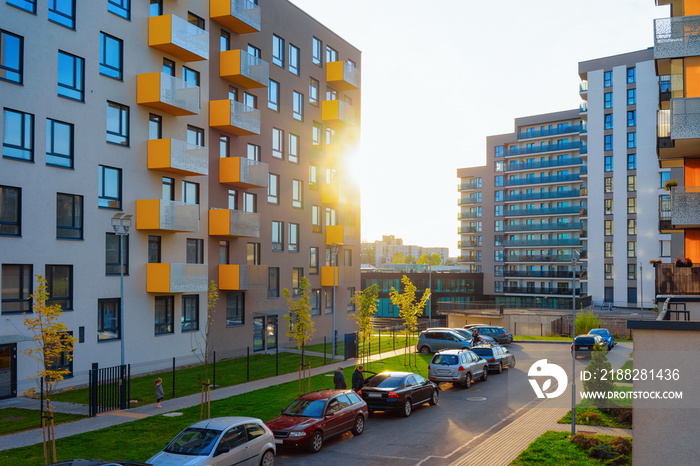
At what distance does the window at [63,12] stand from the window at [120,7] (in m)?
2.07

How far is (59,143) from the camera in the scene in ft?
84.5

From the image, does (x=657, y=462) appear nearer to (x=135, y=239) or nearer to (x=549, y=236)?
(x=135, y=239)

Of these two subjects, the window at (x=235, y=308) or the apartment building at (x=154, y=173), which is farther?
the window at (x=235, y=308)

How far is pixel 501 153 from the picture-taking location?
96125 millimetres

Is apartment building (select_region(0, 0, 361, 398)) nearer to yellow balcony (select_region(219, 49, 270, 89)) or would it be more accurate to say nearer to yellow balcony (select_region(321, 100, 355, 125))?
yellow balcony (select_region(219, 49, 270, 89))

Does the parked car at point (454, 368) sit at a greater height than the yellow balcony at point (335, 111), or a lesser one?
lesser

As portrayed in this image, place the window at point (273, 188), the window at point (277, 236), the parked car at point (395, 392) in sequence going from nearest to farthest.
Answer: the parked car at point (395, 392) < the window at point (273, 188) < the window at point (277, 236)

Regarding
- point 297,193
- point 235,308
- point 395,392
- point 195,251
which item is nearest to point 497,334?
point 297,193

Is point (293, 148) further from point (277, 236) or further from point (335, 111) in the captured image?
point (277, 236)

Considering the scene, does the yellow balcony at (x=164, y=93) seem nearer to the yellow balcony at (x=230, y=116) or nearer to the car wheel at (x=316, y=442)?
the yellow balcony at (x=230, y=116)

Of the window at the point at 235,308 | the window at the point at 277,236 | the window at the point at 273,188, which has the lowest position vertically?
the window at the point at 235,308

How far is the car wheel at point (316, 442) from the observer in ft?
54.0

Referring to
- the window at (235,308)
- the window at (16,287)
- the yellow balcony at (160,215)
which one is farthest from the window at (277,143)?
the window at (16,287)

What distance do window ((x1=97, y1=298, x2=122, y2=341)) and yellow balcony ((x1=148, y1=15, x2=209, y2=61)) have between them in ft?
42.2
